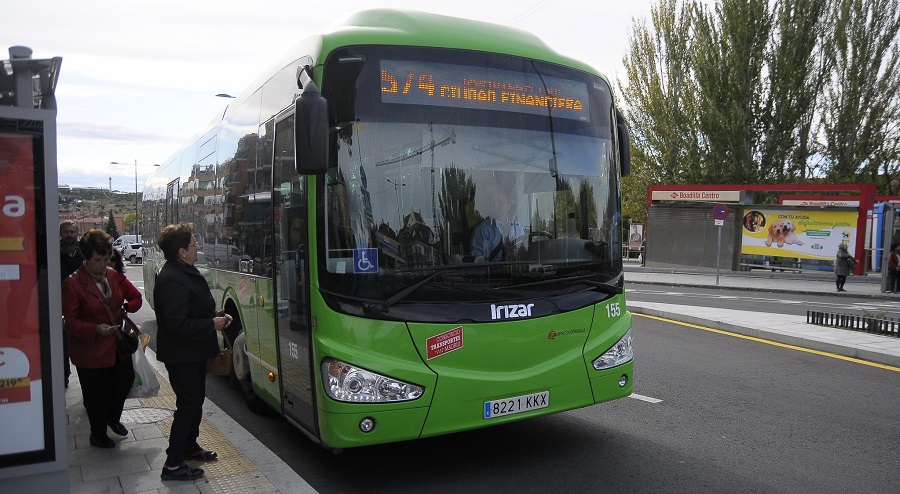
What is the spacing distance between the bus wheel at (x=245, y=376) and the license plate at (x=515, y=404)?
288cm

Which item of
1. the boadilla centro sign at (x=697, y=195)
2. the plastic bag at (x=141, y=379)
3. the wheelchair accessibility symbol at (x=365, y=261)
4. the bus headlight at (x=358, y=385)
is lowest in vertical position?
the plastic bag at (x=141, y=379)

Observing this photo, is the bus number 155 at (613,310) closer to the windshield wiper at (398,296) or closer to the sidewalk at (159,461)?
the windshield wiper at (398,296)

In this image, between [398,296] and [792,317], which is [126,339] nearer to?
[398,296]

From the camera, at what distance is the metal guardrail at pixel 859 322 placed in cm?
1134

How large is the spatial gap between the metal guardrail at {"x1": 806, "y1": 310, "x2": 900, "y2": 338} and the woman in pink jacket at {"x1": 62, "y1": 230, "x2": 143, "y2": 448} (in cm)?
1118

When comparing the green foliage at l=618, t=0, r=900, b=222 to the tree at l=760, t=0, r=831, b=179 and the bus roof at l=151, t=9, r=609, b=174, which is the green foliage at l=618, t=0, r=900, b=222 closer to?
the tree at l=760, t=0, r=831, b=179

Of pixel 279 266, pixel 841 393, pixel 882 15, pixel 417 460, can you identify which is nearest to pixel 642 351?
pixel 841 393

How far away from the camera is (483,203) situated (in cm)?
494

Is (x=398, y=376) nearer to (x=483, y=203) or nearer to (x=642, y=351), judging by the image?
(x=483, y=203)

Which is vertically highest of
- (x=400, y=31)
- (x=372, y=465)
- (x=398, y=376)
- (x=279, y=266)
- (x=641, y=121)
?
(x=641, y=121)

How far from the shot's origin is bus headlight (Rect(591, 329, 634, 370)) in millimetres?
5434

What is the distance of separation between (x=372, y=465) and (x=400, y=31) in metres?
3.27

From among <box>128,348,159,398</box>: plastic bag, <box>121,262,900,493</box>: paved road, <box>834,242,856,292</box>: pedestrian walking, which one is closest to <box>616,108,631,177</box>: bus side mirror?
<box>121,262,900,493</box>: paved road

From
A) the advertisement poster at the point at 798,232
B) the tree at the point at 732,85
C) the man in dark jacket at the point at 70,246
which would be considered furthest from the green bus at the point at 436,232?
the tree at the point at 732,85
